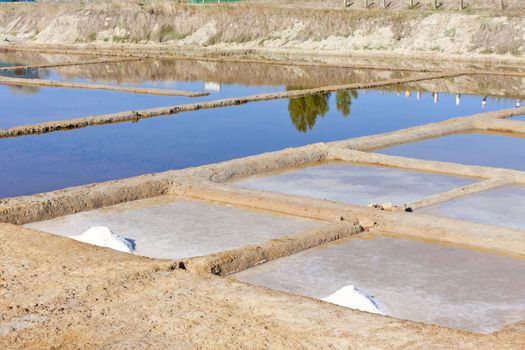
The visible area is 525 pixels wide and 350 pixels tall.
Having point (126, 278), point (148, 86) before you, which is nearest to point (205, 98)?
point (148, 86)

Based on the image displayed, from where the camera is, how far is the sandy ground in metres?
5.46

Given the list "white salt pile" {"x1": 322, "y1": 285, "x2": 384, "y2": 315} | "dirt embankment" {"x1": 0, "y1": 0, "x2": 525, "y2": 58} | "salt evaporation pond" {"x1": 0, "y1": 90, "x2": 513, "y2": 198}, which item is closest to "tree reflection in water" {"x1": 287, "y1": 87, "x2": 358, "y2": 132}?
"salt evaporation pond" {"x1": 0, "y1": 90, "x2": 513, "y2": 198}

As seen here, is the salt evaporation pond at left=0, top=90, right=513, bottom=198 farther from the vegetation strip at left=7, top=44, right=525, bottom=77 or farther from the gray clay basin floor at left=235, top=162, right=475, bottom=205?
the vegetation strip at left=7, top=44, right=525, bottom=77

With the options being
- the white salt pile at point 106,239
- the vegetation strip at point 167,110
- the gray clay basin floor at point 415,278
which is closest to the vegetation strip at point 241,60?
the vegetation strip at point 167,110

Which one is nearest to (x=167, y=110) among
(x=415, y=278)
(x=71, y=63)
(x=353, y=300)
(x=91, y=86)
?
(x=91, y=86)

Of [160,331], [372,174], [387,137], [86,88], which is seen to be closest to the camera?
[160,331]

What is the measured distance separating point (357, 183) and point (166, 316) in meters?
4.97

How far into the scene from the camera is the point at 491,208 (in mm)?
9188

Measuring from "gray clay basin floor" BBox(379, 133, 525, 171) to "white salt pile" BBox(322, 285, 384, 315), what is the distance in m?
5.70

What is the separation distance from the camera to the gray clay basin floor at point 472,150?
12.0 meters

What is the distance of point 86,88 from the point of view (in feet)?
69.1

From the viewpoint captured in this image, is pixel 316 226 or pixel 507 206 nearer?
pixel 316 226

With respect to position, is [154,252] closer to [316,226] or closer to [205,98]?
[316,226]

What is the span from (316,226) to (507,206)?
80.5 inches
